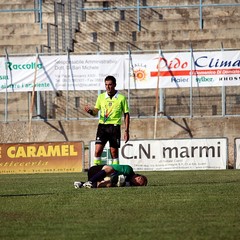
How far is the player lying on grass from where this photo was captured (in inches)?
704

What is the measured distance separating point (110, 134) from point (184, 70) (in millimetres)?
11850

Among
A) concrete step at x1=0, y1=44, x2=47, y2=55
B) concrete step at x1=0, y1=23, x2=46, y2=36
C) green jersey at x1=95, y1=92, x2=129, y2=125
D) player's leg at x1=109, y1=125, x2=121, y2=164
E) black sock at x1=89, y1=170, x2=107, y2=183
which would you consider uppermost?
concrete step at x1=0, y1=23, x2=46, y2=36

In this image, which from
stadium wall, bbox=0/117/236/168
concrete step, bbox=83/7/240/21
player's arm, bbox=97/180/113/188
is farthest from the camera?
concrete step, bbox=83/7/240/21

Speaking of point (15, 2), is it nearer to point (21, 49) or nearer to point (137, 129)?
point (21, 49)

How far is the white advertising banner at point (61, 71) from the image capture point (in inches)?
1261

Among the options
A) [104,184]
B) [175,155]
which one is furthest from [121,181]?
[175,155]

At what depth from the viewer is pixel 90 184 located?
17.9 metres

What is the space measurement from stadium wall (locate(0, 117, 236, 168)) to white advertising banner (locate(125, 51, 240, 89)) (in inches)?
46.4

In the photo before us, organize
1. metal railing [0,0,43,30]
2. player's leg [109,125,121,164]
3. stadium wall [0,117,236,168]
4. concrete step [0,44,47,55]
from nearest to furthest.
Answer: player's leg [109,125,121,164] → stadium wall [0,117,236,168] → concrete step [0,44,47,55] → metal railing [0,0,43,30]

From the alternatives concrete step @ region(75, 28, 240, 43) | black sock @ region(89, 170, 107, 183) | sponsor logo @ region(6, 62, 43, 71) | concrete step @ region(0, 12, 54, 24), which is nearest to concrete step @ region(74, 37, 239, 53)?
concrete step @ region(75, 28, 240, 43)

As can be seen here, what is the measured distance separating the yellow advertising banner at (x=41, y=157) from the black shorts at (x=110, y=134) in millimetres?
7603

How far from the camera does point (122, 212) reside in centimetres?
1287

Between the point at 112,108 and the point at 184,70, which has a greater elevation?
the point at 184,70

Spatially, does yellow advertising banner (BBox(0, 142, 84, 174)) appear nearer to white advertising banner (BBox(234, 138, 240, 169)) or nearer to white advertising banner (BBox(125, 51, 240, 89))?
white advertising banner (BBox(234, 138, 240, 169))
